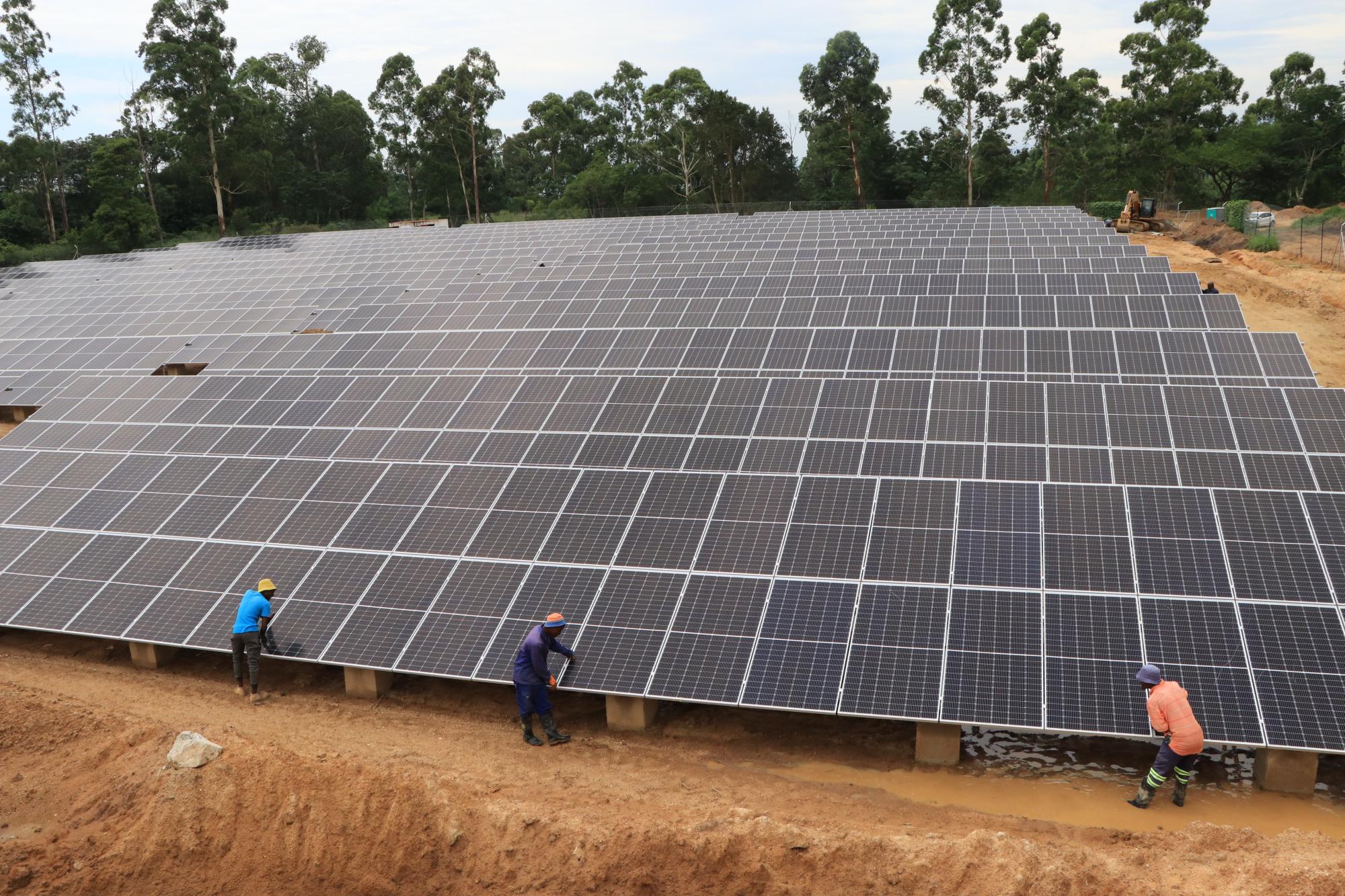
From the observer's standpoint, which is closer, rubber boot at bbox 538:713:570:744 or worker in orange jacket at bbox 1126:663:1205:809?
worker in orange jacket at bbox 1126:663:1205:809

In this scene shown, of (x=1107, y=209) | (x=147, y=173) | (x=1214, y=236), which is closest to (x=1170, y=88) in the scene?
(x=1107, y=209)

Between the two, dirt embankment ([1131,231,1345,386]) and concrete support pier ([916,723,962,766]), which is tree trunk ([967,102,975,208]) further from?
concrete support pier ([916,723,962,766])

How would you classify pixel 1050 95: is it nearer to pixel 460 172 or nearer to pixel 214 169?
pixel 460 172

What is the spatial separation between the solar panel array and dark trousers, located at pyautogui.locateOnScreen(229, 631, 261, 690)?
279 millimetres

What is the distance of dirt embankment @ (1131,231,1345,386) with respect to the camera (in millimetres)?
32062

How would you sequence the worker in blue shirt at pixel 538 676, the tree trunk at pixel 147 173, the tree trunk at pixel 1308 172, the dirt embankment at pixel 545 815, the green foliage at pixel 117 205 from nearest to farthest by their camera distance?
the dirt embankment at pixel 545 815 → the worker in blue shirt at pixel 538 676 → the green foliage at pixel 117 205 → the tree trunk at pixel 1308 172 → the tree trunk at pixel 147 173

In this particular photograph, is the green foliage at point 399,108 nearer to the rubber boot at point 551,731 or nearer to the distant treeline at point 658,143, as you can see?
the distant treeline at point 658,143

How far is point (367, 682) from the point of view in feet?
40.8

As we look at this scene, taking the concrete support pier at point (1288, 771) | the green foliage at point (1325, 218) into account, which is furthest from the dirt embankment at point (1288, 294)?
the concrete support pier at point (1288, 771)

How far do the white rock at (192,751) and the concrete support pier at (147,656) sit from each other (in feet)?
10.4

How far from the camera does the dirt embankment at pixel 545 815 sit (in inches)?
342

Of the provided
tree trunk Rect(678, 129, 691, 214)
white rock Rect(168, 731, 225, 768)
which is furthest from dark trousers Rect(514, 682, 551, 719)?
tree trunk Rect(678, 129, 691, 214)

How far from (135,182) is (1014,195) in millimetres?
68380

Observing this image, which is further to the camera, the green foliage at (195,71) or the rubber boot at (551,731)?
the green foliage at (195,71)
